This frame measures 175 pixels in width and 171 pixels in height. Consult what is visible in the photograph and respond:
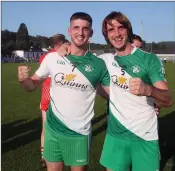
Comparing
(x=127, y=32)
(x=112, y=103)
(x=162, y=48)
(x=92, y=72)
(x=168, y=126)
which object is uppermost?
(x=127, y=32)

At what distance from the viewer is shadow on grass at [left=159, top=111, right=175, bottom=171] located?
19.5 feet

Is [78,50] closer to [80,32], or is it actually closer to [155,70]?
[80,32]

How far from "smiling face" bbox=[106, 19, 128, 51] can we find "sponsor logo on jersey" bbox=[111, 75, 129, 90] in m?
0.30

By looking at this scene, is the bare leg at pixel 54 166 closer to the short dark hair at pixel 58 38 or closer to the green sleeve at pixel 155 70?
the green sleeve at pixel 155 70

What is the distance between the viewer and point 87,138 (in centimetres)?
346

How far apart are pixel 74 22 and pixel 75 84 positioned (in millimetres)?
651

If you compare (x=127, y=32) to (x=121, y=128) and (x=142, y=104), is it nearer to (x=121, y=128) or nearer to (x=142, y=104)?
(x=142, y=104)

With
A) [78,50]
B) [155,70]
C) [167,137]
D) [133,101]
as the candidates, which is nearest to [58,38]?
[78,50]

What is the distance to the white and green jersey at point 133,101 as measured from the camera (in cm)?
307

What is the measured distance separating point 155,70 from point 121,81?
0.37 meters

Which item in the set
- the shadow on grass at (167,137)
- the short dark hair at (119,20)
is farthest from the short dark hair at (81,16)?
the shadow on grass at (167,137)

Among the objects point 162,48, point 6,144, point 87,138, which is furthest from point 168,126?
point 162,48

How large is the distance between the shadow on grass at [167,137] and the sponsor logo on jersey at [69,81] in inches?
112

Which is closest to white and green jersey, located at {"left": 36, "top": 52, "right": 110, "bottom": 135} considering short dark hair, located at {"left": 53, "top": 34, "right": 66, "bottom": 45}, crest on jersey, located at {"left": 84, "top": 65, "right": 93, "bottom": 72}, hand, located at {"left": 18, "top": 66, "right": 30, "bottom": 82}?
crest on jersey, located at {"left": 84, "top": 65, "right": 93, "bottom": 72}
